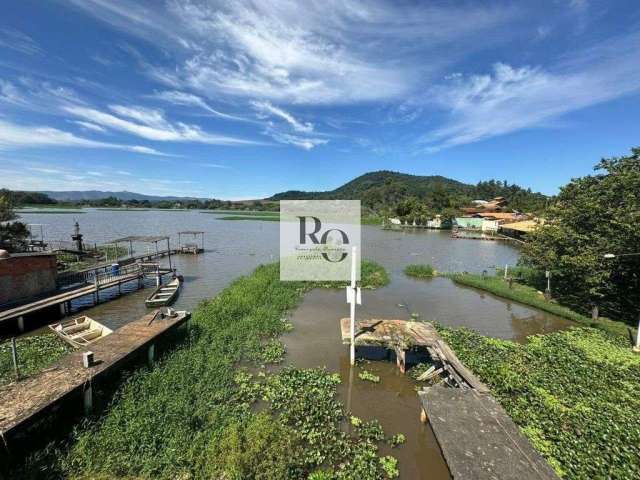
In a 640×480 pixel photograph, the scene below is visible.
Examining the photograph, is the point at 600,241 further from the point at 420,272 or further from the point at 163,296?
the point at 163,296

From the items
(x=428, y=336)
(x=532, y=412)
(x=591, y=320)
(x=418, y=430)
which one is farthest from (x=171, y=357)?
(x=591, y=320)

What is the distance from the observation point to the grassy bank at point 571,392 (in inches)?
269

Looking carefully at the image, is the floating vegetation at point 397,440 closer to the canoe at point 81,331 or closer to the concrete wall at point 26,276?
the canoe at point 81,331

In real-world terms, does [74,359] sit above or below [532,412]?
above

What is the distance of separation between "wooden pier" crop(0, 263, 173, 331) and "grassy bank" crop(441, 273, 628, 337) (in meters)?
23.2

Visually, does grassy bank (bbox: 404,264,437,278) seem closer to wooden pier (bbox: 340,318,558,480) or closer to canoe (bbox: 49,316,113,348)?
wooden pier (bbox: 340,318,558,480)

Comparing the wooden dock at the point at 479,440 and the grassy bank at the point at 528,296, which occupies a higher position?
the wooden dock at the point at 479,440

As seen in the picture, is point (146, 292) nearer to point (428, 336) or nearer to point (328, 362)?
point (328, 362)

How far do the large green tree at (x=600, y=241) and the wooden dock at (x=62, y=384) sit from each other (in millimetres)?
18779

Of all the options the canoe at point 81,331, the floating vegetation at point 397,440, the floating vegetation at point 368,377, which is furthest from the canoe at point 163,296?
the floating vegetation at point 397,440

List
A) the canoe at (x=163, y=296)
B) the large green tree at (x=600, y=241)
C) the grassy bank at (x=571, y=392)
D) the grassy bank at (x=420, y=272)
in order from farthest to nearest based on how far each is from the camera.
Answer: the grassy bank at (x=420, y=272)
the canoe at (x=163, y=296)
the large green tree at (x=600, y=241)
the grassy bank at (x=571, y=392)

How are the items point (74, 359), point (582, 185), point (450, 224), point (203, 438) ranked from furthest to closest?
point (450, 224)
point (582, 185)
point (74, 359)
point (203, 438)

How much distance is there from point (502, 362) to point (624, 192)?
1095 cm

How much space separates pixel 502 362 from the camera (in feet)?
36.6
